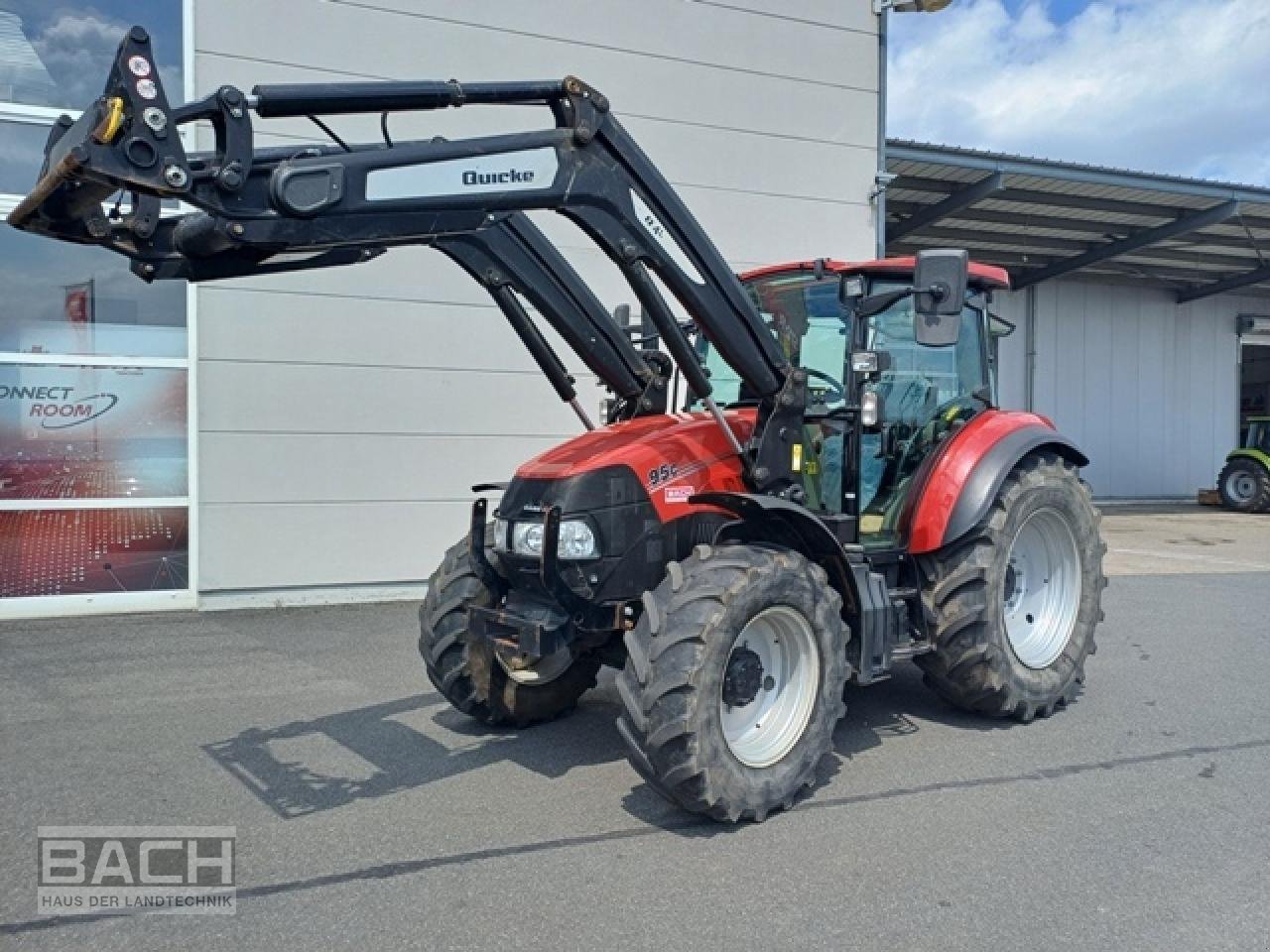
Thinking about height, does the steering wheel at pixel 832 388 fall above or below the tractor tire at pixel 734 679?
above

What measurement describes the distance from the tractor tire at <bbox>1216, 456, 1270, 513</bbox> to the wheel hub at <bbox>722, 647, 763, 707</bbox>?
21.0m

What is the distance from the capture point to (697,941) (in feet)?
11.0

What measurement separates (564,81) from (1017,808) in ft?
11.9

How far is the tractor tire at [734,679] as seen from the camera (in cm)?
406

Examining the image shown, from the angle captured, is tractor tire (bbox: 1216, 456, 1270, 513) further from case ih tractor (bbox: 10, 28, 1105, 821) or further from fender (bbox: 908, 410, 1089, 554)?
fender (bbox: 908, 410, 1089, 554)

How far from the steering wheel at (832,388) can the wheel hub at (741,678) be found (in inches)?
63.4

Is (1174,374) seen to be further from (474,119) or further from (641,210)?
(641,210)

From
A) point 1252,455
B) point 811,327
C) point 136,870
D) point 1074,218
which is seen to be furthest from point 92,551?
point 1252,455

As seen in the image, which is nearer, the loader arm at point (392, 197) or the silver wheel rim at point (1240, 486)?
the loader arm at point (392, 197)

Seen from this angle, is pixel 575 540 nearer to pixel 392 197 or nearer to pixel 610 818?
pixel 610 818

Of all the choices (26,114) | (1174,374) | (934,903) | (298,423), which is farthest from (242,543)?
(1174,374)

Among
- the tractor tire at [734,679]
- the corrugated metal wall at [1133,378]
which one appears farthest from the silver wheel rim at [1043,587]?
the corrugated metal wall at [1133,378]

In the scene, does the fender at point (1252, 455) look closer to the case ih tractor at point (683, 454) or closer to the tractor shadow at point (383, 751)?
the case ih tractor at point (683, 454)

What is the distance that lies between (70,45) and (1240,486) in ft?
73.6
